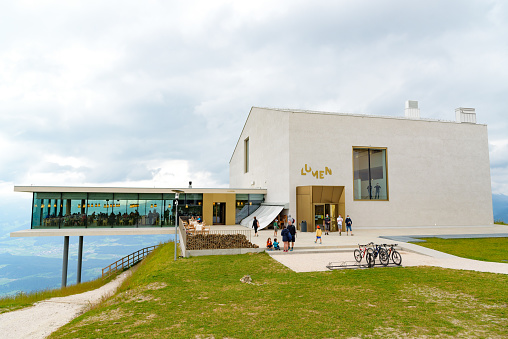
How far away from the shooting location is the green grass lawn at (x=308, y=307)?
6.45m

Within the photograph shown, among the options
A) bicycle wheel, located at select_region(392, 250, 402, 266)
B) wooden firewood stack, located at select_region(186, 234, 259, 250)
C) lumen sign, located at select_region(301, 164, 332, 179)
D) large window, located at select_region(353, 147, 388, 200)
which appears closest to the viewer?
bicycle wheel, located at select_region(392, 250, 402, 266)

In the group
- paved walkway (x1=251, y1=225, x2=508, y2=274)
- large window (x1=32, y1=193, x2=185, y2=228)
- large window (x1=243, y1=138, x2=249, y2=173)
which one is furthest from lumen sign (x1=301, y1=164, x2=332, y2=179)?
large window (x1=243, y1=138, x2=249, y2=173)

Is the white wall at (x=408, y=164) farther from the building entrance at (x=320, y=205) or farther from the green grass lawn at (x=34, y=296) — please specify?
the green grass lawn at (x=34, y=296)

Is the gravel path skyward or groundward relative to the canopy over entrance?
groundward

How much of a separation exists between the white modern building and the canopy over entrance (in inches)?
5.3

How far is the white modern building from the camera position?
2778 centimetres

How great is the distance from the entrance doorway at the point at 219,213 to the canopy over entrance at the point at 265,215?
6.15 feet

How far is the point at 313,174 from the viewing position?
28.2 meters

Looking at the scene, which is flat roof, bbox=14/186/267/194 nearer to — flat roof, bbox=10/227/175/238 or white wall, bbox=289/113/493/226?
flat roof, bbox=10/227/175/238

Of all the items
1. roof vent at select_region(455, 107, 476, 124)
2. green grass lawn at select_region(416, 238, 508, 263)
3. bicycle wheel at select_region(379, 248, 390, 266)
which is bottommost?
green grass lawn at select_region(416, 238, 508, 263)

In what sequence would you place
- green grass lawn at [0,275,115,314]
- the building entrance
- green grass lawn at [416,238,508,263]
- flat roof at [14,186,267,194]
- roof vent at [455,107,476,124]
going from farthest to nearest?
roof vent at [455,107,476,124] < the building entrance < flat roof at [14,186,267,194] < green grass lawn at [416,238,508,263] < green grass lawn at [0,275,115,314]

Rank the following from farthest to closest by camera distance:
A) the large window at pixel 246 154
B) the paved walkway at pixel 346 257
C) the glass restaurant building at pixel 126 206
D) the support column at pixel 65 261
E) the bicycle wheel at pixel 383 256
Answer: the large window at pixel 246 154 → the glass restaurant building at pixel 126 206 → the support column at pixel 65 261 → the bicycle wheel at pixel 383 256 → the paved walkway at pixel 346 257

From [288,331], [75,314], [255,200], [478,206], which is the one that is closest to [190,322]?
[288,331]

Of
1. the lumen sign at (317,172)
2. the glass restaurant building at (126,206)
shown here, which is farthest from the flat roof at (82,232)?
the lumen sign at (317,172)
